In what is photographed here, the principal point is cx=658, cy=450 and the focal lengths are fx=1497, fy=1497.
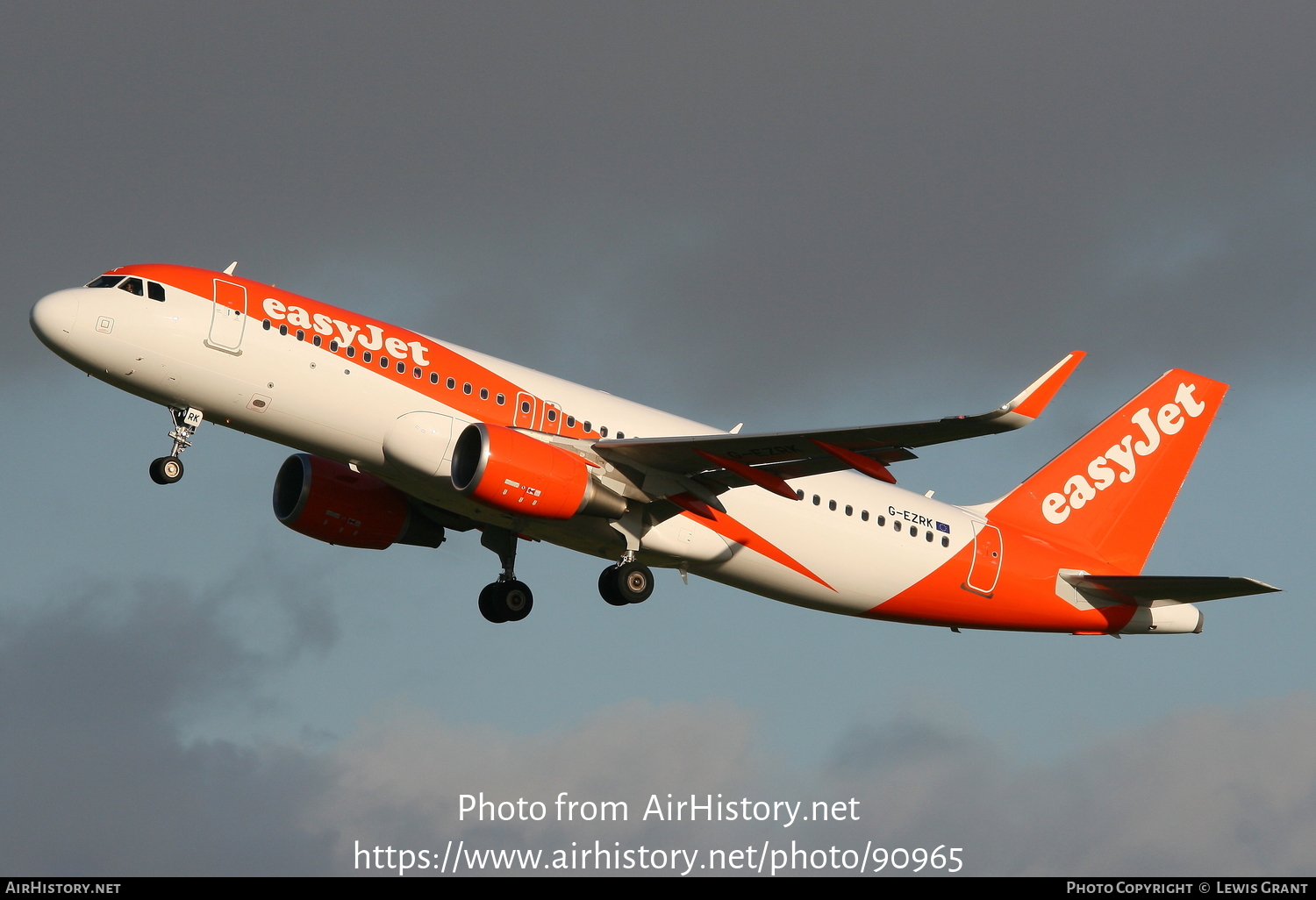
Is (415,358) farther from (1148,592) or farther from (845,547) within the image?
(1148,592)

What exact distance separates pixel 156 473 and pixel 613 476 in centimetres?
955

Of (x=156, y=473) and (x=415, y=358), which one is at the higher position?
(x=415, y=358)

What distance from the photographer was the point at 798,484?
35.4 metres

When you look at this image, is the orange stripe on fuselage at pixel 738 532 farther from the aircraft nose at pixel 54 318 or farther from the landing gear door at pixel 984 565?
the aircraft nose at pixel 54 318

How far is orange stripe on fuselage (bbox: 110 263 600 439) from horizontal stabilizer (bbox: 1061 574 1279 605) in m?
14.1

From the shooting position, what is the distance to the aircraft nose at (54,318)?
97.3 ft

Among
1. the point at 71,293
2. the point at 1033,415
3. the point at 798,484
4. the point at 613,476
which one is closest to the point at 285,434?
the point at 71,293

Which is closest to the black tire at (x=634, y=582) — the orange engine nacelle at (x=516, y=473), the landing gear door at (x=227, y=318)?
the orange engine nacelle at (x=516, y=473)

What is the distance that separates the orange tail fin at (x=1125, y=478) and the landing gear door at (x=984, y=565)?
5.24 ft

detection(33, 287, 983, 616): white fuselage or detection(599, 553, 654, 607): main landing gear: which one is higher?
detection(33, 287, 983, 616): white fuselage

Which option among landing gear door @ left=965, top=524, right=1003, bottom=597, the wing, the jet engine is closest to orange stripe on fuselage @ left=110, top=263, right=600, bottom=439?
the wing

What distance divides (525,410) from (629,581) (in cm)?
458

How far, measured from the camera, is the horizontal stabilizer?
3591 centimetres

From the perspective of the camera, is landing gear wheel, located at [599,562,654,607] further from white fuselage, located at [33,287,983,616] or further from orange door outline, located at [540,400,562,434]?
orange door outline, located at [540,400,562,434]
